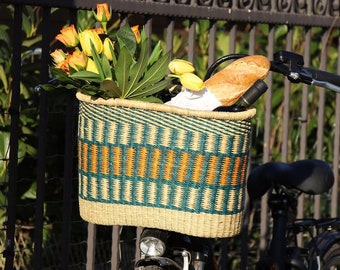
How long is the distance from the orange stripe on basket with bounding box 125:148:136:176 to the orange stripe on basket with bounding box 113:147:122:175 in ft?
0.08

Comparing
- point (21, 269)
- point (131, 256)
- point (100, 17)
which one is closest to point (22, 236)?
point (21, 269)

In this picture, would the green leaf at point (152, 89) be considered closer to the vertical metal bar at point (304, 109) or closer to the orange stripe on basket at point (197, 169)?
the orange stripe on basket at point (197, 169)

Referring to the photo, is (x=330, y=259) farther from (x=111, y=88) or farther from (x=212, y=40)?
(x=111, y=88)

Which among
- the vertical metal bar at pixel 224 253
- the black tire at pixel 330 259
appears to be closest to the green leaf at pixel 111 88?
the black tire at pixel 330 259

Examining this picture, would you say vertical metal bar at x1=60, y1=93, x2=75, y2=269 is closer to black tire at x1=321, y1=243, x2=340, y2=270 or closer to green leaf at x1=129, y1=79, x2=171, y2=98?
black tire at x1=321, y1=243, x2=340, y2=270

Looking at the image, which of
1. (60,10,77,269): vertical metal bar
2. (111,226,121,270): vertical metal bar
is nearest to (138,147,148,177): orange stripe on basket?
(60,10,77,269): vertical metal bar

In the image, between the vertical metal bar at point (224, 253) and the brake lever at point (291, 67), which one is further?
the vertical metal bar at point (224, 253)

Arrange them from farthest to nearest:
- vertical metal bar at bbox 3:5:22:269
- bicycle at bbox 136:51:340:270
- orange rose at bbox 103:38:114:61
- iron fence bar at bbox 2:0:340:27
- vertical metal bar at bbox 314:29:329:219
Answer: vertical metal bar at bbox 314:29:329:219 < iron fence bar at bbox 2:0:340:27 < vertical metal bar at bbox 3:5:22:269 < bicycle at bbox 136:51:340:270 < orange rose at bbox 103:38:114:61

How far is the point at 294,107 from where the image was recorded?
7.93 m

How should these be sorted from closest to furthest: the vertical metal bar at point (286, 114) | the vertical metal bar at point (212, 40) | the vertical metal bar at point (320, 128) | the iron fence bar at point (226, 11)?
the iron fence bar at point (226, 11) < the vertical metal bar at point (212, 40) < the vertical metal bar at point (286, 114) < the vertical metal bar at point (320, 128)

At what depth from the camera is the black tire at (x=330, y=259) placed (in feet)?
15.6

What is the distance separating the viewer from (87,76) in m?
3.57

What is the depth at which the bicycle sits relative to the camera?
12.5ft

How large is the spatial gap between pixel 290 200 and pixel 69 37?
55.9 inches
